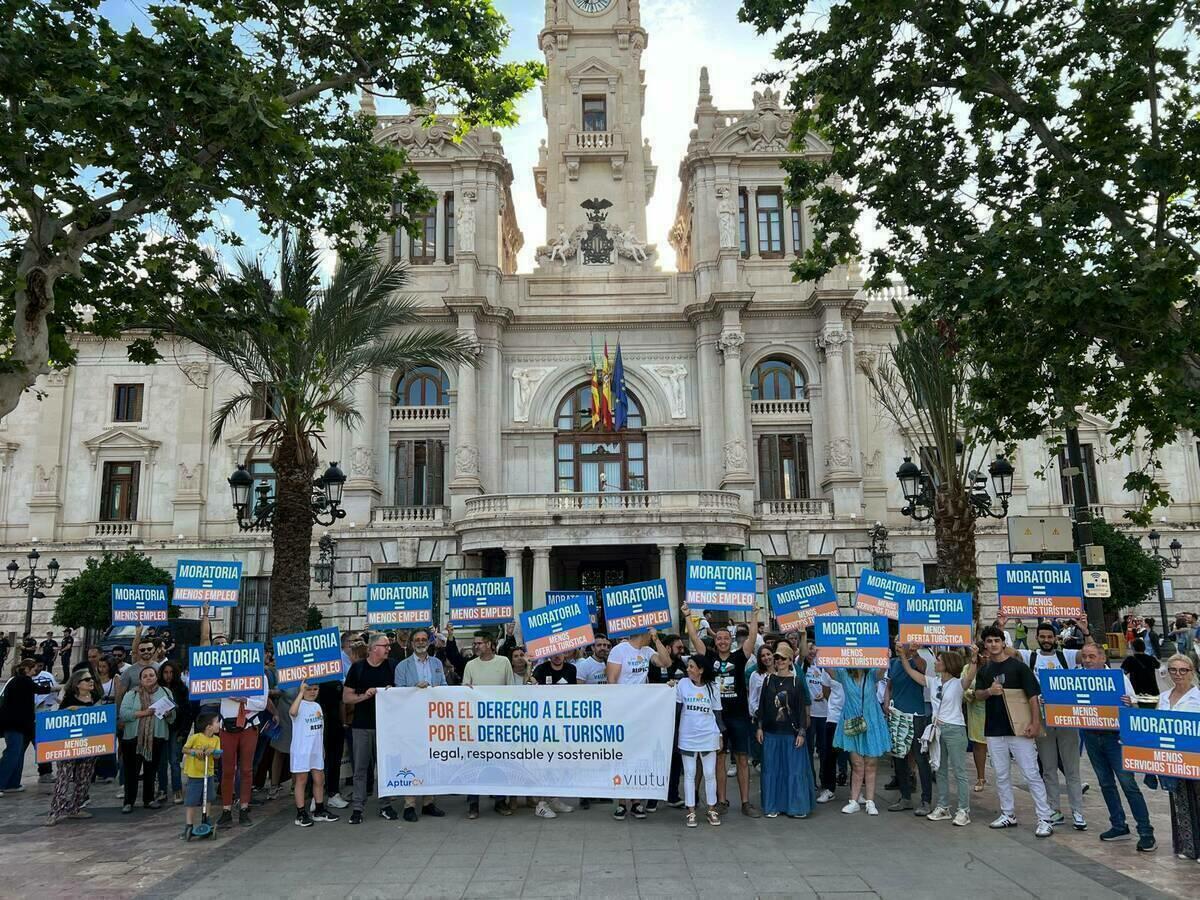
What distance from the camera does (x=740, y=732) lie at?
10742mm

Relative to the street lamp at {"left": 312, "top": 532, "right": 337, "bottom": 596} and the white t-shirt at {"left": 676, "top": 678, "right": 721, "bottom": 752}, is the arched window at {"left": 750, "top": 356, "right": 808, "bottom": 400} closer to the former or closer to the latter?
the street lamp at {"left": 312, "top": 532, "right": 337, "bottom": 596}

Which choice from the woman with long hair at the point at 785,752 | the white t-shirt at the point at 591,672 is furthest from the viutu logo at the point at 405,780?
the woman with long hair at the point at 785,752

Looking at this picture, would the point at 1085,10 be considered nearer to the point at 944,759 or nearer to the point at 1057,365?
the point at 1057,365

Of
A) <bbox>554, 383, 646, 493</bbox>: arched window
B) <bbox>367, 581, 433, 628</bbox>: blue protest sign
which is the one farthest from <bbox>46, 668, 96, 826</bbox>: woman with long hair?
<bbox>554, 383, 646, 493</bbox>: arched window

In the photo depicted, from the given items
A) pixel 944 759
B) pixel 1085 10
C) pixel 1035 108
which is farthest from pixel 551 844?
pixel 1085 10

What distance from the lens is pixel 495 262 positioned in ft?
118

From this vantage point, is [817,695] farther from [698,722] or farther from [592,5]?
[592,5]

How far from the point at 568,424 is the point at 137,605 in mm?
21727

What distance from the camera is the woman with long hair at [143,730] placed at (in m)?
11.6

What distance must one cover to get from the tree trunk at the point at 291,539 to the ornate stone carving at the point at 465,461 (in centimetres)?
1676

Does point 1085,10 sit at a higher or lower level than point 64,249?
higher

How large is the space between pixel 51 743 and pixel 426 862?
532 cm

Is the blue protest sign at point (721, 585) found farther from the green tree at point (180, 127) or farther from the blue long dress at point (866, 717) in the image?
the green tree at point (180, 127)

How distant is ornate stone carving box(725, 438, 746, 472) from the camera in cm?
3345
